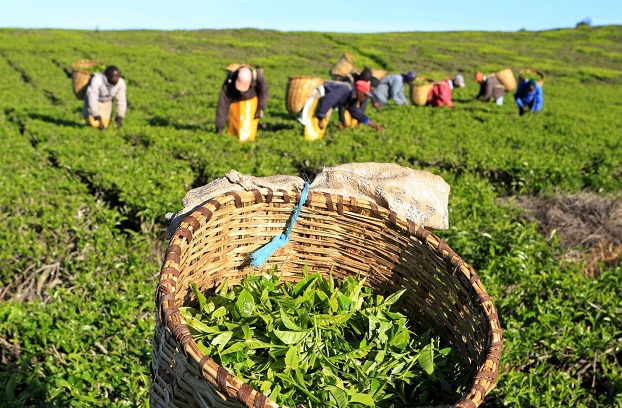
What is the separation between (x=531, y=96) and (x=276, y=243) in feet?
42.3

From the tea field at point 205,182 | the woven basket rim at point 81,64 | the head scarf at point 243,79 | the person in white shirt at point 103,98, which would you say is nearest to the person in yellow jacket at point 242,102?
the head scarf at point 243,79

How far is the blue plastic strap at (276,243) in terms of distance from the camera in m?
2.05

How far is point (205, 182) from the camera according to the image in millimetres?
6523

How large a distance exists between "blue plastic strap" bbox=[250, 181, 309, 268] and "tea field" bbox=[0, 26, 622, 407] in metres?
1.33

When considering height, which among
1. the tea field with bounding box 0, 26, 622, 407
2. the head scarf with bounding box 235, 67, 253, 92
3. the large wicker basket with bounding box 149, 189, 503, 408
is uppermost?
Answer: the head scarf with bounding box 235, 67, 253, 92

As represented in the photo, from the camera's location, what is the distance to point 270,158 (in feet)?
22.4

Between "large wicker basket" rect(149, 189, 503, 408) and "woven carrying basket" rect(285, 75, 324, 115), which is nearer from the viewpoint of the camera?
"large wicker basket" rect(149, 189, 503, 408)

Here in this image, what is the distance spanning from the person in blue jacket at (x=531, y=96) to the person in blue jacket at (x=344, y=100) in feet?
16.5

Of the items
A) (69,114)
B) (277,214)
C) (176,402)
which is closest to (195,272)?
(277,214)

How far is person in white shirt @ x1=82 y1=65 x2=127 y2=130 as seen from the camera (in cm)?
925

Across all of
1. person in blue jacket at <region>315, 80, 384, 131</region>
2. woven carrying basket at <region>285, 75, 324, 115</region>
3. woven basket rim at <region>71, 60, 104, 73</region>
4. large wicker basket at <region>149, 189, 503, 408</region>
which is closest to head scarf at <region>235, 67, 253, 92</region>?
person in blue jacket at <region>315, 80, 384, 131</region>

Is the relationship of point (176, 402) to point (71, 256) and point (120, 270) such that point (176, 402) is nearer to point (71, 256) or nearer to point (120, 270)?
point (120, 270)

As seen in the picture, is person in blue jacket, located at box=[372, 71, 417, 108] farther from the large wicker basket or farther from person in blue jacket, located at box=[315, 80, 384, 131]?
the large wicker basket

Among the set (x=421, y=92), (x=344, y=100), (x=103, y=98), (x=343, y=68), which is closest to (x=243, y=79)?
(x=344, y=100)
